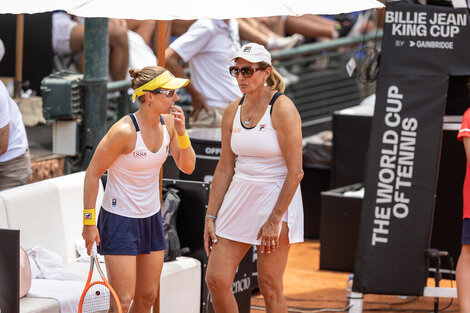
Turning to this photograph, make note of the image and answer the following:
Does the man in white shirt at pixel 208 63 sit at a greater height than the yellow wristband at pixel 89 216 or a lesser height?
greater

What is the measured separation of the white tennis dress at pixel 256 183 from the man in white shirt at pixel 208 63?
3.09m

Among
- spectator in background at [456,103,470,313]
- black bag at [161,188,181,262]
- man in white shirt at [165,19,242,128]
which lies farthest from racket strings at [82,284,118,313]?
man in white shirt at [165,19,242,128]

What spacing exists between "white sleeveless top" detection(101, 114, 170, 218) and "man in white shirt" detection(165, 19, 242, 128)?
312cm

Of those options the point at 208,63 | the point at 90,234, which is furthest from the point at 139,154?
the point at 208,63

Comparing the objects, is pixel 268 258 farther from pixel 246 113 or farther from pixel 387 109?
pixel 387 109

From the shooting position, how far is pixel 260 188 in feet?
17.5

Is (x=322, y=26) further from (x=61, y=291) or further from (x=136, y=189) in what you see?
(x=136, y=189)

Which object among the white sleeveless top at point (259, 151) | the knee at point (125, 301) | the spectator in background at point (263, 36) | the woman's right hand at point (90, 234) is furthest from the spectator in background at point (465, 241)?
the spectator in background at point (263, 36)

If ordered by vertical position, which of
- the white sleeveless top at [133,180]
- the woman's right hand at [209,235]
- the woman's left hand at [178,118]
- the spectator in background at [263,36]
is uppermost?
the spectator in background at [263,36]

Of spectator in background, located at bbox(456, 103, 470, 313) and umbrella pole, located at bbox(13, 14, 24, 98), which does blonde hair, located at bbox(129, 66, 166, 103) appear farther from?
umbrella pole, located at bbox(13, 14, 24, 98)

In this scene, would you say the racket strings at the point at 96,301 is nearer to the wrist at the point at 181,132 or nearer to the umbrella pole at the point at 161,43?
the wrist at the point at 181,132

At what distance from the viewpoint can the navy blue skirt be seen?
17.2ft

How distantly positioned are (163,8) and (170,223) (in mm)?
2164

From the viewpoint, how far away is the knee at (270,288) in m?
5.34
